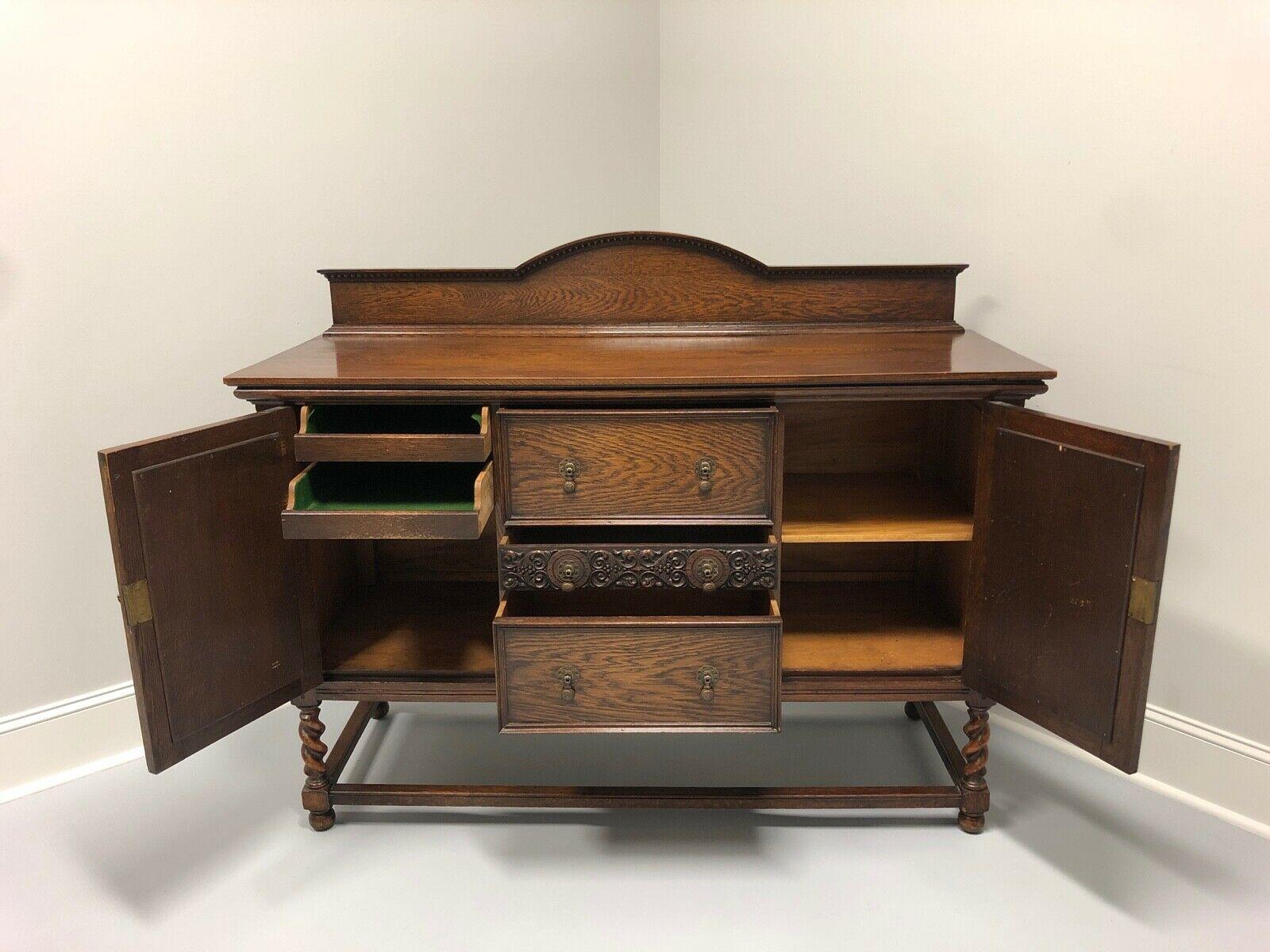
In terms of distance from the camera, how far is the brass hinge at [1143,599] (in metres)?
1.36

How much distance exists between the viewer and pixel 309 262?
2.25 metres

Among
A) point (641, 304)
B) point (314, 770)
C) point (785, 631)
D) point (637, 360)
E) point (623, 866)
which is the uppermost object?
point (641, 304)

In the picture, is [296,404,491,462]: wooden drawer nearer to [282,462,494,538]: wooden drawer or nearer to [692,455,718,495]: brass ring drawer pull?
[282,462,494,538]: wooden drawer

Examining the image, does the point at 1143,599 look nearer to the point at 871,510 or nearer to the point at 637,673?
the point at 871,510

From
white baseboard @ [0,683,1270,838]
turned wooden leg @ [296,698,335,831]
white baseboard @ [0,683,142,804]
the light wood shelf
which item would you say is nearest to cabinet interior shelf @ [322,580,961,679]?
the light wood shelf

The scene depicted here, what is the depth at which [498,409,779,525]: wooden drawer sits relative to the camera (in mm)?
1544

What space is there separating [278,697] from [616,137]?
197 centimetres

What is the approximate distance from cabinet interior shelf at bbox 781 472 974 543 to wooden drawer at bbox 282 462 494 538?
618 millimetres

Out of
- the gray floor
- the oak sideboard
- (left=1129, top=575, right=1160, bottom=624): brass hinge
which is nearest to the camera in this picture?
(left=1129, top=575, right=1160, bottom=624): brass hinge

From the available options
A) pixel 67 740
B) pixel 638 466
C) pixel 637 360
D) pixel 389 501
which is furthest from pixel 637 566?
pixel 67 740

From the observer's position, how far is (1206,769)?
1.93 metres

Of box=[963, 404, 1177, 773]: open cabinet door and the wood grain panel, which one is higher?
the wood grain panel

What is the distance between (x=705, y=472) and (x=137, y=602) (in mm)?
968

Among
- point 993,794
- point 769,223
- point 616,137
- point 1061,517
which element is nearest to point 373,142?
point 616,137
